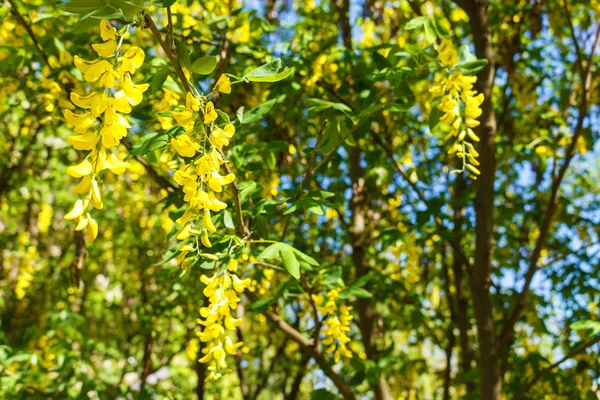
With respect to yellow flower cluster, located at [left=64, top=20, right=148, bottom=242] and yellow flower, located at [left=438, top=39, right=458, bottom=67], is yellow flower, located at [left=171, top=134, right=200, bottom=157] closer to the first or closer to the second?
yellow flower cluster, located at [left=64, top=20, right=148, bottom=242]

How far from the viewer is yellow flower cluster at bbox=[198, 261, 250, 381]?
5.36ft

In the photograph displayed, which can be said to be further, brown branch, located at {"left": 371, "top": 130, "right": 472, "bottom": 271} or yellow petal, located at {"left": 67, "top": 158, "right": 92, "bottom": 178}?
brown branch, located at {"left": 371, "top": 130, "right": 472, "bottom": 271}

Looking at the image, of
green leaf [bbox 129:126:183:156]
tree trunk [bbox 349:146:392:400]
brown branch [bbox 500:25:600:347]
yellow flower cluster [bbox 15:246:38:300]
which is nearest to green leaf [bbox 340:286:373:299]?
brown branch [bbox 500:25:600:347]

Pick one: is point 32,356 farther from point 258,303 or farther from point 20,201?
point 20,201

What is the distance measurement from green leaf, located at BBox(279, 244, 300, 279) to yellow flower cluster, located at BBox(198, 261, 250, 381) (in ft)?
0.45

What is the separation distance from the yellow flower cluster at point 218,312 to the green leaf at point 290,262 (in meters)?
0.14

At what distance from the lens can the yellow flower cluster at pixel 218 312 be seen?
163cm

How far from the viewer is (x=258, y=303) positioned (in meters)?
2.06

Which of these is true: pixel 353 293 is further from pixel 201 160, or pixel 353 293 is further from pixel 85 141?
pixel 85 141

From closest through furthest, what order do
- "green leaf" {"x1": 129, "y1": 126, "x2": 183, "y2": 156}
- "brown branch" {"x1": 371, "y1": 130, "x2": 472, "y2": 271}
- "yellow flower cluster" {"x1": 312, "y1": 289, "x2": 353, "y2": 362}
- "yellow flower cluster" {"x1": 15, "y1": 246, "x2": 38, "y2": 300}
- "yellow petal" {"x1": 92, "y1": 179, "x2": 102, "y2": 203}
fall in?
1. "yellow petal" {"x1": 92, "y1": 179, "x2": 102, "y2": 203}
2. "green leaf" {"x1": 129, "y1": 126, "x2": 183, "y2": 156}
3. "yellow flower cluster" {"x1": 312, "y1": 289, "x2": 353, "y2": 362}
4. "brown branch" {"x1": 371, "y1": 130, "x2": 472, "y2": 271}
5. "yellow flower cluster" {"x1": 15, "y1": 246, "x2": 38, "y2": 300}

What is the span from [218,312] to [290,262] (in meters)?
0.27

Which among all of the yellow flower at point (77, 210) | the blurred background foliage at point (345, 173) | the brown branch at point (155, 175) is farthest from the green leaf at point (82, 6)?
the brown branch at point (155, 175)

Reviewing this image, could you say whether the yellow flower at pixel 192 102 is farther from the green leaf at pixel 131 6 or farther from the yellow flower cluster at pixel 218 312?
the yellow flower cluster at pixel 218 312

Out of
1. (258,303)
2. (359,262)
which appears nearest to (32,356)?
(258,303)
